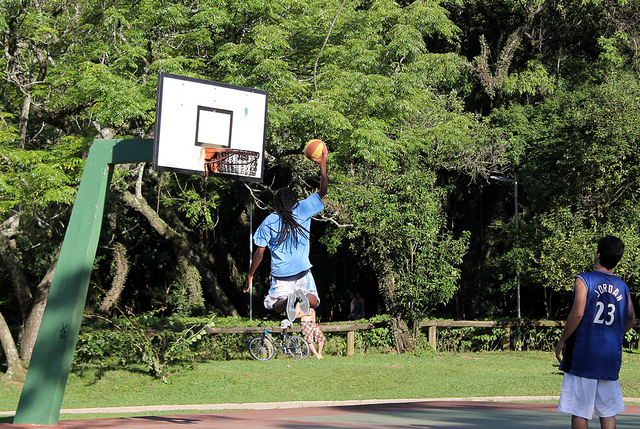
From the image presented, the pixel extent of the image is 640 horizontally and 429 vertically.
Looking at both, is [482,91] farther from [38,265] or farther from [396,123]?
[38,265]

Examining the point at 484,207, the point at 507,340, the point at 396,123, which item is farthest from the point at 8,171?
the point at 484,207


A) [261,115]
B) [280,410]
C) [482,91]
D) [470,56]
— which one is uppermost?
[470,56]

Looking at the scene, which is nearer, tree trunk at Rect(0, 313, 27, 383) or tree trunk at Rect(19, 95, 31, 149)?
tree trunk at Rect(0, 313, 27, 383)

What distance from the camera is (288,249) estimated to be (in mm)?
6434

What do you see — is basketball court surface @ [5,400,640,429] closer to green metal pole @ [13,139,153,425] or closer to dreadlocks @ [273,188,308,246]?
green metal pole @ [13,139,153,425]

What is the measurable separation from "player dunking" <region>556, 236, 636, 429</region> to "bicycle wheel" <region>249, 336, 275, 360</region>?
14.2 metres

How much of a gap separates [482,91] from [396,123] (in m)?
8.80

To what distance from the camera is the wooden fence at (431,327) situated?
1906cm

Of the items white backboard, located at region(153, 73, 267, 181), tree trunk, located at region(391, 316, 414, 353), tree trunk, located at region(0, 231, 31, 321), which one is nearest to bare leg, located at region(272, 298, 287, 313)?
white backboard, located at region(153, 73, 267, 181)

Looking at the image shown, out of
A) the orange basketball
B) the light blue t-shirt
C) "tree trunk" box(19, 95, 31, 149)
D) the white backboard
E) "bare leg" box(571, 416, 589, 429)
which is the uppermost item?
"tree trunk" box(19, 95, 31, 149)

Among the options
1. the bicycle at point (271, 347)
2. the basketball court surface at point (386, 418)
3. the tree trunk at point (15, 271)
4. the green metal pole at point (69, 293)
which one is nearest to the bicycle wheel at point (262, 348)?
the bicycle at point (271, 347)

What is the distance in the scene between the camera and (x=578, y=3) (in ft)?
87.1

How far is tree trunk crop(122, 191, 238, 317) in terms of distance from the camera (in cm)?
2134

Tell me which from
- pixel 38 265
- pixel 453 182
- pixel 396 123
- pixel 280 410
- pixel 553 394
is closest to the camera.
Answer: pixel 280 410
